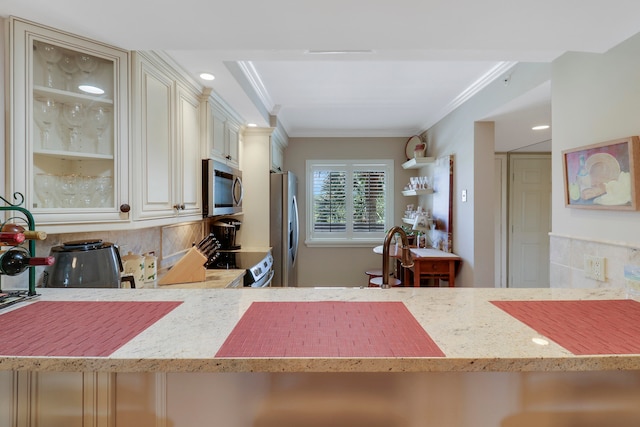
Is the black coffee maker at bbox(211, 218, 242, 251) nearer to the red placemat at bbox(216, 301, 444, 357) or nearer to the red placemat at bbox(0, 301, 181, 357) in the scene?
the red placemat at bbox(0, 301, 181, 357)

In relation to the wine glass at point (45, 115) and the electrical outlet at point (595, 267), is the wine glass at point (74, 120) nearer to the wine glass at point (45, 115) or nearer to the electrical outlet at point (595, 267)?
the wine glass at point (45, 115)

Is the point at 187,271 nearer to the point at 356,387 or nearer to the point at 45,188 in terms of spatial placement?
the point at 45,188

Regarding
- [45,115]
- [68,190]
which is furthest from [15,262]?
[45,115]

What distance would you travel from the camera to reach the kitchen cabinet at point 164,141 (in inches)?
63.7

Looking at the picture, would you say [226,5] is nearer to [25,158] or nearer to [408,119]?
[25,158]

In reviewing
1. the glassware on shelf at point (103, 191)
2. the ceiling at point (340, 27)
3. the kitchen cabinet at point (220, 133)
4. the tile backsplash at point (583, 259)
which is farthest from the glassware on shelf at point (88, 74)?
the tile backsplash at point (583, 259)

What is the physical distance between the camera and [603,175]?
58.8 inches

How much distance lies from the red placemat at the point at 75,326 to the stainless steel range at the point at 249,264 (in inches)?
59.1

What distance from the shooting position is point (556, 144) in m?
1.83

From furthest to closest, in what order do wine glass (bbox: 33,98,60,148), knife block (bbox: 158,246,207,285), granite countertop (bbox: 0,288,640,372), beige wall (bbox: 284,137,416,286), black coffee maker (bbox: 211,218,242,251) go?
beige wall (bbox: 284,137,416,286) < black coffee maker (bbox: 211,218,242,251) < knife block (bbox: 158,246,207,285) < wine glass (bbox: 33,98,60,148) < granite countertop (bbox: 0,288,640,372)

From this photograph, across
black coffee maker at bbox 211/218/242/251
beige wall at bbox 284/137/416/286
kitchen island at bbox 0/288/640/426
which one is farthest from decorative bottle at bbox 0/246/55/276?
beige wall at bbox 284/137/416/286

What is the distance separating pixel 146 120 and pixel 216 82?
2.48 ft

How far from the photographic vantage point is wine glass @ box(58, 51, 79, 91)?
4.57ft

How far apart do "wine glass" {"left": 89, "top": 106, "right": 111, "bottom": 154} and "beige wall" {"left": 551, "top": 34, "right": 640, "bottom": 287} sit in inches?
96.1
